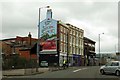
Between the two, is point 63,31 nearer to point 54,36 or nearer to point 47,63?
point 54,36

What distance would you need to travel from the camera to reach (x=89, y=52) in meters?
115

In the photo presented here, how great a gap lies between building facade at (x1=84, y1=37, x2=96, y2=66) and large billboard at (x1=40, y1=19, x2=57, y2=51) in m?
29.3

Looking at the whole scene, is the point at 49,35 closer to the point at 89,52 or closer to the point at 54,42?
the point at 54,42

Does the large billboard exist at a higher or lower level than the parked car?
higher

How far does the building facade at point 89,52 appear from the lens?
362 ft

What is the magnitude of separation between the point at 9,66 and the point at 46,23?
3180cm

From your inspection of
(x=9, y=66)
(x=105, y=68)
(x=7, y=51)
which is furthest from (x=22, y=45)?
(x=105, y=68)

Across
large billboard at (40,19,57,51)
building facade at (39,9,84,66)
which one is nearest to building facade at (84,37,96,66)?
building facade at (39,9,84,66)

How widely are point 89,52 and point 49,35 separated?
3705cm

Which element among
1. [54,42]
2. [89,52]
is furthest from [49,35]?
[89,52]

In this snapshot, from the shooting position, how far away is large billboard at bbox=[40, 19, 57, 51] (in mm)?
79875

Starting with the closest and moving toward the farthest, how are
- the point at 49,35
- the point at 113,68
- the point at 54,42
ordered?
1. the point at 113,68
2. the point at 54,42
3. the point at 49,35

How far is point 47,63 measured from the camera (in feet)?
249

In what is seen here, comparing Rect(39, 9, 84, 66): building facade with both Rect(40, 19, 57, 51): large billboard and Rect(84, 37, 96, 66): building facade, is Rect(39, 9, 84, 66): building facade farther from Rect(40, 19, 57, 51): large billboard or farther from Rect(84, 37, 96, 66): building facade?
Rect(84, 37, 96, 66): building facade
